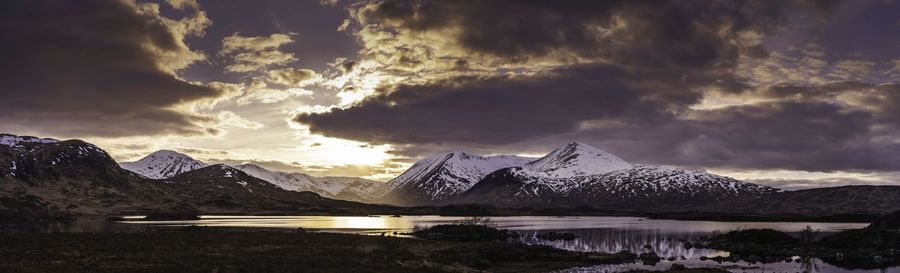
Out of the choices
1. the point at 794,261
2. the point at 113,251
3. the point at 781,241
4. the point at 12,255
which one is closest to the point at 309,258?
the point at 113,251

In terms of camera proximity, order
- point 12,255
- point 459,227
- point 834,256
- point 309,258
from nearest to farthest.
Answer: point 12,255, point 309,258, point 834,256, point 459,227

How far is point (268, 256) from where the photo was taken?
208 feet

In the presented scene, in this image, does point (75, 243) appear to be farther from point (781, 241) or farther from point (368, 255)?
point (781, 241)

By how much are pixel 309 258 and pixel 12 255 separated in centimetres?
2629

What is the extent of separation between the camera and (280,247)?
74.5 meters

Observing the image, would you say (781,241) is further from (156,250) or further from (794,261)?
(156,250)

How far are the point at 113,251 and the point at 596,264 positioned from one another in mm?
50451

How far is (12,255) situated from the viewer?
5728 centimetres

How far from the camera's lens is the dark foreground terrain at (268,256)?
5291 centimetres

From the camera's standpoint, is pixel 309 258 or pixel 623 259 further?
pixel 623 259

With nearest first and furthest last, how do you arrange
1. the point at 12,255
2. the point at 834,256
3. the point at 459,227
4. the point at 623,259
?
the point at 12,255 < the point at 623,259 < the point at 834,256 < the point at 459,227

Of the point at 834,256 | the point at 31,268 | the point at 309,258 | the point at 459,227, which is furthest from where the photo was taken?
the point at 459,227

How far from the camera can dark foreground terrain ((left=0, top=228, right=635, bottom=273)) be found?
2083 inches

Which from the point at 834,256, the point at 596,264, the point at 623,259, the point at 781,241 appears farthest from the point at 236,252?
the point at 781,241
